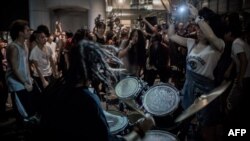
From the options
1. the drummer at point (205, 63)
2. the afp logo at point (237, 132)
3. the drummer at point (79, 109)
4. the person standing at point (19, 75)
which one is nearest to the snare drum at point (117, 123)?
the drummer at point (205, 63)

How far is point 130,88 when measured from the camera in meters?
5.91

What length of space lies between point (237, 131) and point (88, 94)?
4009mm

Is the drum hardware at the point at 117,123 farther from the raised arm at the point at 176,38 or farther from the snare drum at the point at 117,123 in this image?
the raised arm at the point at 176,38

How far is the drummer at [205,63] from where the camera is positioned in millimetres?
4281

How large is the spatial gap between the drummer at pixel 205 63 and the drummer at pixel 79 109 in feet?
6.89

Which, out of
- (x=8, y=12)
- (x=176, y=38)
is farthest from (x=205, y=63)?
(x=8, y=12)

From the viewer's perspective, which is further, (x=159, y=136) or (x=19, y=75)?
(x=19, y=75)

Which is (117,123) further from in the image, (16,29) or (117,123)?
(16,29)

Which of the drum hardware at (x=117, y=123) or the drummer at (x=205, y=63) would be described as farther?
the drummer at (x=205, y=63)

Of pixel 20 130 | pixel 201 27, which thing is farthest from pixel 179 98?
pixel 20 130

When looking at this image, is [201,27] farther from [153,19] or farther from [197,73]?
[153,19]

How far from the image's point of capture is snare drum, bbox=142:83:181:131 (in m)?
4.90

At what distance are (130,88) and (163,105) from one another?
42.4 inches

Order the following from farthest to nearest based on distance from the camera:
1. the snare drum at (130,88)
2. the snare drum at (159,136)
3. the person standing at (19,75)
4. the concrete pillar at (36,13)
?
the concrete pillar at (36,13)
the snare drum at (130,88)
the person standing at (19,75)
the snare drum at (159,136)
